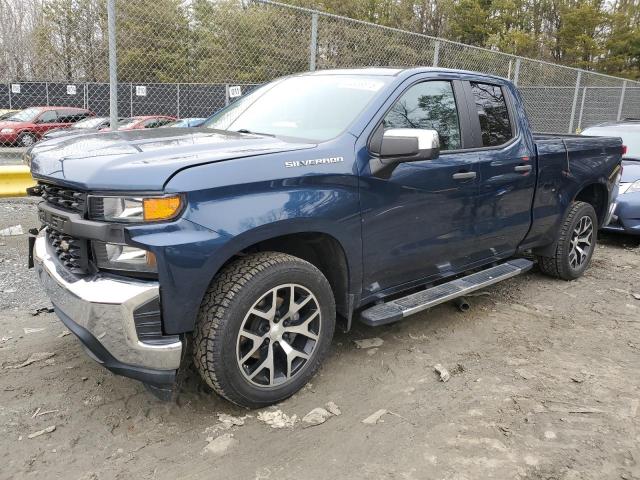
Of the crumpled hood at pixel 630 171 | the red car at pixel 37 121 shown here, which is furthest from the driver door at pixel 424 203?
the red car at pixel 37 121

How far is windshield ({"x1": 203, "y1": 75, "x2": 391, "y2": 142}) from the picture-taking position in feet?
10.8

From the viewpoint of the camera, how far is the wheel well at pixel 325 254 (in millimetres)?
2979

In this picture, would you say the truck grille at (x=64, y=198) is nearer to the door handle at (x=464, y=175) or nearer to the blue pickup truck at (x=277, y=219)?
the blue pickup truck at (x=277, y=219)

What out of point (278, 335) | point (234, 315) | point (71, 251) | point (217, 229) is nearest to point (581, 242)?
point (278, 335)

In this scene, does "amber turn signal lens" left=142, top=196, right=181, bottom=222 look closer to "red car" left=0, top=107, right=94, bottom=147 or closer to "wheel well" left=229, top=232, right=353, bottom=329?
"wheel well" left=229, top=232, right=353, bottom=329

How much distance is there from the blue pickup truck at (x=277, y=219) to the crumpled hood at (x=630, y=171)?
3.30 m

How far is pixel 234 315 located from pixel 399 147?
1.28 m

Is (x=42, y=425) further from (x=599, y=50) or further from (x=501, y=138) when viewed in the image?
(x=599, y=50)

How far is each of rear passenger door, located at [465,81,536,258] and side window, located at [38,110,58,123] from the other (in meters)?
17.1

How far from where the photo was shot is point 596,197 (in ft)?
17.9

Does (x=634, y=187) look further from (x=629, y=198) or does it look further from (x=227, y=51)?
(x=227, y=51)

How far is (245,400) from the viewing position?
2.74m

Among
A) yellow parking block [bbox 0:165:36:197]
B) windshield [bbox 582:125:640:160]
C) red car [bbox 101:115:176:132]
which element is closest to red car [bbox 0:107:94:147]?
red car [bbox 101:115:176:132]

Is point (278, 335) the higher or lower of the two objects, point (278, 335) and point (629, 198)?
the lower
